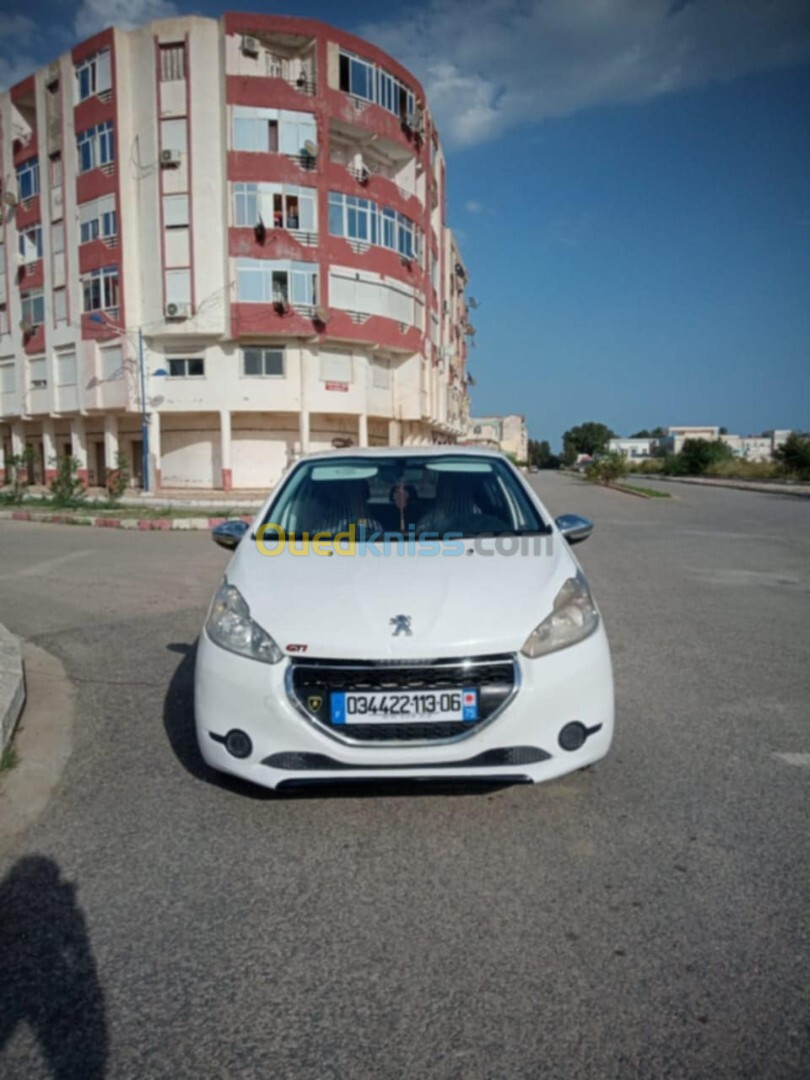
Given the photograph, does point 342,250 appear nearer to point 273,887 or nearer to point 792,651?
point 792,651

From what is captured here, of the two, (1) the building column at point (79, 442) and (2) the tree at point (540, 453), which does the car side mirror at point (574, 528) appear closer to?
(1) the building column at point (79, 442)

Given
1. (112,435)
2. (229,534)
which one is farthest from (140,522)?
(112,435)

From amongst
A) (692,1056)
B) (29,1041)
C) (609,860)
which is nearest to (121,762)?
(29,1041)

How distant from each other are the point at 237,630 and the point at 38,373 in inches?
1472

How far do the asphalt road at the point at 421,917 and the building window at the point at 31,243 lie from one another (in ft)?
120

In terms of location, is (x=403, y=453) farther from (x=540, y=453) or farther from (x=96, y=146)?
(x=540, y=453)

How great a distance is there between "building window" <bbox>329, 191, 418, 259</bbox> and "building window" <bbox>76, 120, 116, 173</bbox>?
963cm

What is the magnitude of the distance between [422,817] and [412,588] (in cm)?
95

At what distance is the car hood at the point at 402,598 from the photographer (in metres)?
2.69

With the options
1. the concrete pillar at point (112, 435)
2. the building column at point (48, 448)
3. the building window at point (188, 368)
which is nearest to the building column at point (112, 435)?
the concrete pillar at point (112, 435)

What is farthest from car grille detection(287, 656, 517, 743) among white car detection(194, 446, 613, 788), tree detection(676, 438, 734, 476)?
tree detection(676, 438, 734, 476)

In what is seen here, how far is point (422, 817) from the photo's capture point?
2900mm

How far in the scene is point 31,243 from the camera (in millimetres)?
34031

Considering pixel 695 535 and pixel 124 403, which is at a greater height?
pixel 124 403
